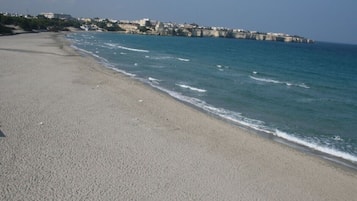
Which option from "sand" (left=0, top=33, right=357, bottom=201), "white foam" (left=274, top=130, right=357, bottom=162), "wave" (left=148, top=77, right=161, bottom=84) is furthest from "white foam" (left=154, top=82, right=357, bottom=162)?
"wave" (left=148, top=77, right=161, bottom=84)

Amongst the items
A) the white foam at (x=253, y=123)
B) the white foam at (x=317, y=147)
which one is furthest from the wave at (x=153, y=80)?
the white foam at (x=317, y=147)

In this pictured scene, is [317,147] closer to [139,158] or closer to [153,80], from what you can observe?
[139,158]

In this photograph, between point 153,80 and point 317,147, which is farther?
point 153,80

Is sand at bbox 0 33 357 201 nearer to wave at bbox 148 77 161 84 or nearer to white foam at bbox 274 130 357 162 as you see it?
white foam at bbox 274 130 357 162

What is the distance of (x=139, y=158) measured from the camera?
526 inches

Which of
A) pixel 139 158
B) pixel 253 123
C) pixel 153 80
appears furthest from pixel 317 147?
pixel 153 80

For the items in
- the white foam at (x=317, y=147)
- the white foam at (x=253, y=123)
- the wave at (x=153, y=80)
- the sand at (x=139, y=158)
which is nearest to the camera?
the sand at (x=139, y=158)

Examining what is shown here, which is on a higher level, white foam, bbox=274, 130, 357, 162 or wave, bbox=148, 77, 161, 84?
white foam, bbox=274, 130, 357, 162

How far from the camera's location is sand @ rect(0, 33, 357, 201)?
11008 millimetres

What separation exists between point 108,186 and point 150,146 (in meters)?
3.85

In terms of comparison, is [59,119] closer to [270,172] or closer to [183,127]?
[183,127]

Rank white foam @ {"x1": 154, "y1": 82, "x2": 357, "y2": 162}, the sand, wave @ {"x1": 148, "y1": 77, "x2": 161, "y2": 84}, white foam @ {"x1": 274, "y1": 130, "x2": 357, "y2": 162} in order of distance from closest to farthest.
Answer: the sand < white foam @ {"x1": 274, "y1": 130, "x2": 357, "y2": 162} < white foam @ {"x1": 154, "y1": 82, "x2": 357, "y2": 162} < wave @ {"x1": 148, "y1": 77, "x2": 161, "y2": 84}

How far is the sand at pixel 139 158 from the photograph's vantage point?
36.1ft

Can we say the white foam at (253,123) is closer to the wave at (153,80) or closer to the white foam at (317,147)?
the white foam at (317,147)
